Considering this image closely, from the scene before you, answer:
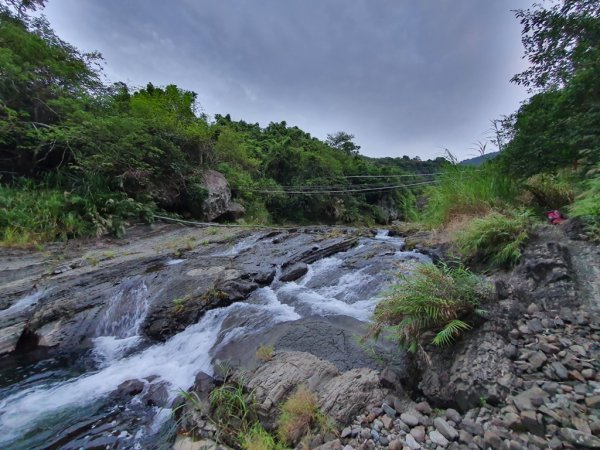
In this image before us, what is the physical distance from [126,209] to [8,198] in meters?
2.73

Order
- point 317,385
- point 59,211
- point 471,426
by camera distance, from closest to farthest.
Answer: point 471,426 → point 317,385 → point 59,211

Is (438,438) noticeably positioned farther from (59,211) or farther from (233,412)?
(59,211)

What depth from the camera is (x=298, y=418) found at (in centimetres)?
216

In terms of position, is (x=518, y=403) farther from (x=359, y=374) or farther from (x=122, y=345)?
(x=122, y=345)

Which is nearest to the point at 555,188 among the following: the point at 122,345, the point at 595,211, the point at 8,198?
the point at 595,211

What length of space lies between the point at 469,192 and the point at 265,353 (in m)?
4.69

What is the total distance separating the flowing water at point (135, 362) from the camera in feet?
8.80

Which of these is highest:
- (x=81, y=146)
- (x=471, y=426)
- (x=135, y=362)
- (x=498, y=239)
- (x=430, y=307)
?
(x=81, y=146)

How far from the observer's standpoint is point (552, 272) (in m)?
2.74

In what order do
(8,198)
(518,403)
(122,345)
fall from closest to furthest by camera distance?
(518,403)
(122,345)
(8,198)

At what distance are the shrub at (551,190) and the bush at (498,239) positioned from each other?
2.83 ft

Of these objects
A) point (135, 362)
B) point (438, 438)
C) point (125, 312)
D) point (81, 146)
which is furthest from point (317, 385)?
point (81, 146)

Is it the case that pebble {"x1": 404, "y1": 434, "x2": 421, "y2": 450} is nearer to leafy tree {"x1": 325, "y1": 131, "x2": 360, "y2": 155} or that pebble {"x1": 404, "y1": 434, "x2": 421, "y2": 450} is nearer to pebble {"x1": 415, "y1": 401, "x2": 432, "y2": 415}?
pebble {"x1": 415, "y1": 401, "x2": 432, "y2": 415}

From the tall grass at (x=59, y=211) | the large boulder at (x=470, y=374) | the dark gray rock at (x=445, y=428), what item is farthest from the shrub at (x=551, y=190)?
the tall grass at (x=59, y=211)
